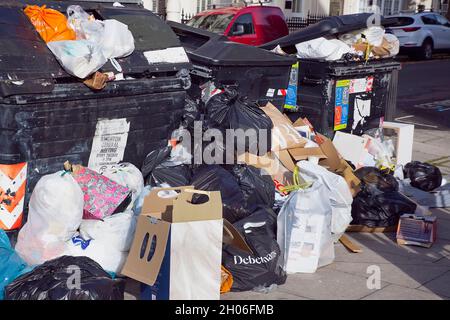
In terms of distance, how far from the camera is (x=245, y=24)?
15.1m

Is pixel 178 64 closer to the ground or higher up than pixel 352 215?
higher up

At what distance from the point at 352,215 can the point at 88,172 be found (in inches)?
89.6

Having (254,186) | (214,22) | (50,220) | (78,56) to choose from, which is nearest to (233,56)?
(254,186)

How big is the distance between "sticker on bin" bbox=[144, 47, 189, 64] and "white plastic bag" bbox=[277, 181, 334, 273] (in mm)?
1661

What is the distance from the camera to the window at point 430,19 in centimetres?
2195

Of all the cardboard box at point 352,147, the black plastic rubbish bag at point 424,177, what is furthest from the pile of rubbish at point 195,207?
the cardboard box at point 352,147

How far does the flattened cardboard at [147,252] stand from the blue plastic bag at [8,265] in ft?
2.27

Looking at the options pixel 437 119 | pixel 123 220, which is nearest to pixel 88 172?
pixel 123 220

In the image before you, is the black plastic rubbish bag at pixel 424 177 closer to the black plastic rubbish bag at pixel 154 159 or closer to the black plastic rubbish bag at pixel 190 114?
the black plastic rubbish bag at pixel 190 114

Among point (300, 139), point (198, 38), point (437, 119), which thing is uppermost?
point (198, 38)

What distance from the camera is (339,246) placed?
5605mm
